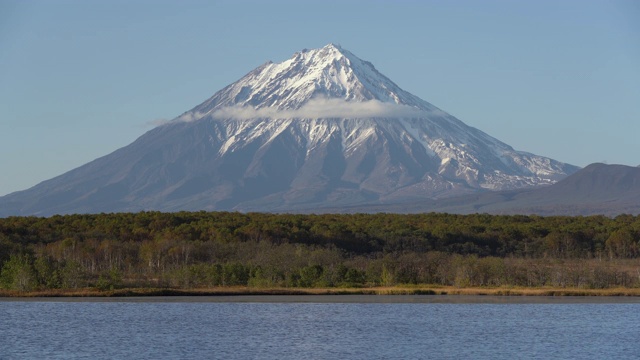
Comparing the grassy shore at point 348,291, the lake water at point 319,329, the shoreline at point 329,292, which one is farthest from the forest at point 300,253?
the lake water at point 319,329

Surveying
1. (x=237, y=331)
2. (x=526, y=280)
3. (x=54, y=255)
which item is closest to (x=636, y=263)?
(x=526, y=280)

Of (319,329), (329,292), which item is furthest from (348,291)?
(319,329)

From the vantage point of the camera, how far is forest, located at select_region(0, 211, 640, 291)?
90562mm

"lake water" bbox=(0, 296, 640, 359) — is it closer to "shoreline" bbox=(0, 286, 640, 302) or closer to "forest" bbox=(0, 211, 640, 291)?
"shoreline" bbox=(0, 286, 640, 302)

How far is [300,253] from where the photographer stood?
330 feet

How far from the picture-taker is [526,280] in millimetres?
93250

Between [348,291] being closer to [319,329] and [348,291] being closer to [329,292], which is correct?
[329,292]

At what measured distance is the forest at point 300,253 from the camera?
90562mm

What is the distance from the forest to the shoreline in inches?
68.0

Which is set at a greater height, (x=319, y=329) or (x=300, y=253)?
(x=300, y=253)

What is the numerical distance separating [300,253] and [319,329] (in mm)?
39156

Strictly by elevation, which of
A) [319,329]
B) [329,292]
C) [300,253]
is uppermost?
[300,253]

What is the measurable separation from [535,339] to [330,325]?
11784mm

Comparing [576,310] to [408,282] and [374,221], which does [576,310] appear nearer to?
[408,282]
